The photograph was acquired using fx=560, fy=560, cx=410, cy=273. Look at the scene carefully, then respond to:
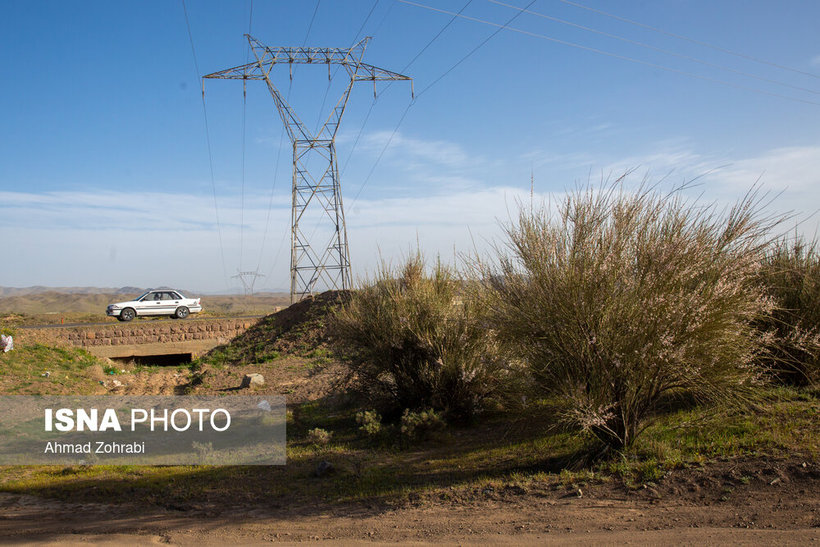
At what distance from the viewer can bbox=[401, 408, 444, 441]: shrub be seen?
9.49m

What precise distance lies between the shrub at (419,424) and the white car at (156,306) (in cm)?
2293

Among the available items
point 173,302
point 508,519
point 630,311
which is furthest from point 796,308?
point 173,302

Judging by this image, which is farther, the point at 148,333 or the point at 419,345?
the point at 148,333

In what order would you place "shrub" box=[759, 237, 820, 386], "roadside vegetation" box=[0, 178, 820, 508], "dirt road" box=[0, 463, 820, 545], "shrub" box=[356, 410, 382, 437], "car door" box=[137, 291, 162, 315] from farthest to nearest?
"car door" box=[137, 291, 162, 315] < "shrub" box=[356, 410, 382, 437] < "shrub" box=[759, 237, 820, 386] < "roadside vegetation" box=[0, 178, 820, 508] < "dirt road" box=[0, 463, 820, 545]

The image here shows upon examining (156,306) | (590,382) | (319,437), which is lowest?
(319,437)

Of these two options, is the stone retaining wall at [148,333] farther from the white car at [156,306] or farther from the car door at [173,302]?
the car door at [173,302]

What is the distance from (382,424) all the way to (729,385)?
20.2 ft

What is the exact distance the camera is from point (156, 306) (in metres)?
28.8

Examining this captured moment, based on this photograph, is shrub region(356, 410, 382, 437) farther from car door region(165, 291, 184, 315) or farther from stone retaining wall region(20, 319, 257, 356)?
car door region(165, 291, 184, 315)

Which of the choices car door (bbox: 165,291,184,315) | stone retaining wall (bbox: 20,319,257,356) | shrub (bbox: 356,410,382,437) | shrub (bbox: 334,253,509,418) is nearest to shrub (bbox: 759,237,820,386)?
shrub (bbox: 334,253,509,418)

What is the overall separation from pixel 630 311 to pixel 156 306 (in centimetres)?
2731

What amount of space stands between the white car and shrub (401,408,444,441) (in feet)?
75.2

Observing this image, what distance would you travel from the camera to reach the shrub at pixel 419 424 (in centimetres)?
949

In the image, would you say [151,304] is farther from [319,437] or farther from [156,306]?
[319,437]
